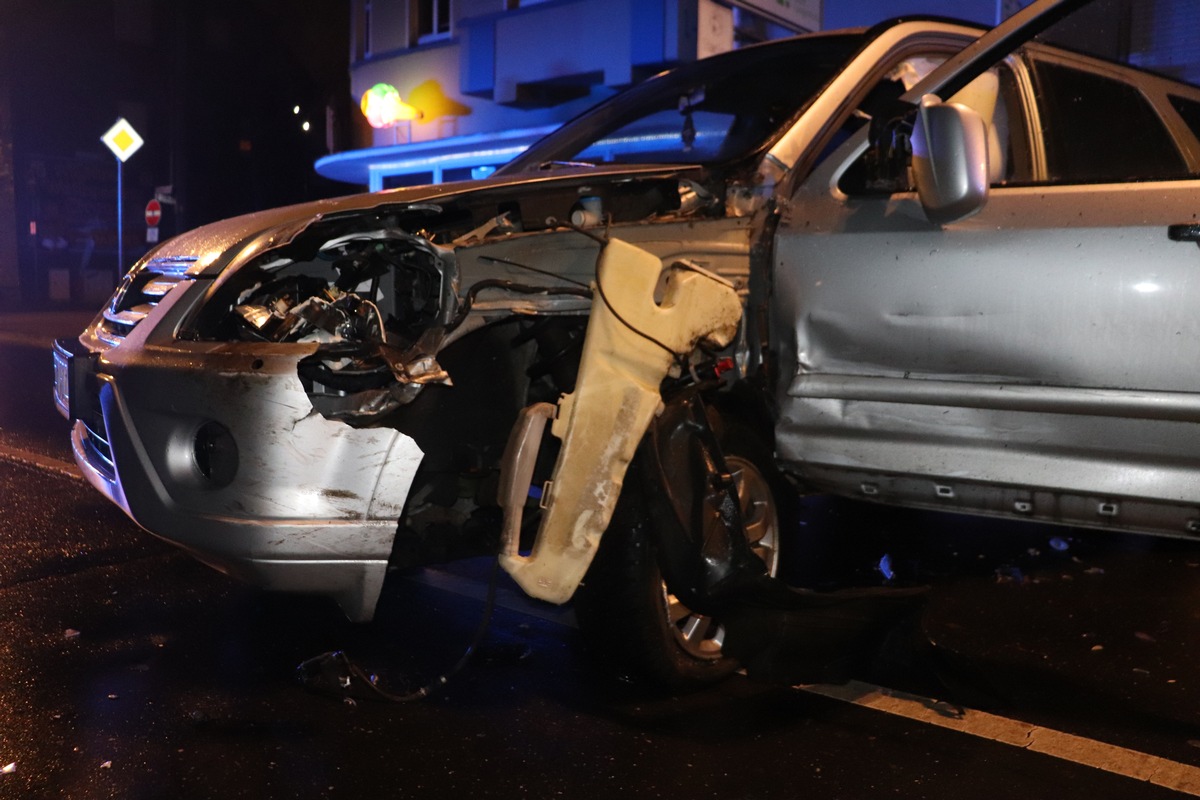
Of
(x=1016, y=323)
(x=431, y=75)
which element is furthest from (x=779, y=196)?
(x=431, y=75)

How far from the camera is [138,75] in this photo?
3684cm

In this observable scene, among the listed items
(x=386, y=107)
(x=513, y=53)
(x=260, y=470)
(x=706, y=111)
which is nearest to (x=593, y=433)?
(x=260, y=470)

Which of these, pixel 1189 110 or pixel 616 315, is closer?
pixel 616 315

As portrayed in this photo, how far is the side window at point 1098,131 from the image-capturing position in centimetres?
321

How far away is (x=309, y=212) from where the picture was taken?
316cm

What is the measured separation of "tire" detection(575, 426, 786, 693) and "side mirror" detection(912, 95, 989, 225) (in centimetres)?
95

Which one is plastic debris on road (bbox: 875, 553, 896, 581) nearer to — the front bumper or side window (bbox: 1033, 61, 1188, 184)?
side window (bbox: 1033, 61, 1188, 184)

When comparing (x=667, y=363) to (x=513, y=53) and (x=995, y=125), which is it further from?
(x=513, y=53)

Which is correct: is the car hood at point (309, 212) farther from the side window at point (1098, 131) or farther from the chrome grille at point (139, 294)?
the side window at point (1098, 131)

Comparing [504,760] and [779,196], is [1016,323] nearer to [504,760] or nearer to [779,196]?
[779,196]

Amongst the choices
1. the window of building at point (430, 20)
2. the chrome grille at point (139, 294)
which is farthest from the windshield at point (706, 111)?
the window of building at point (430, 20)

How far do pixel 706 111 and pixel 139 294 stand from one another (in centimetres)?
219

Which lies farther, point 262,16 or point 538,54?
point 262,16

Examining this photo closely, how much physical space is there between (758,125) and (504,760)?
2.32 meters
